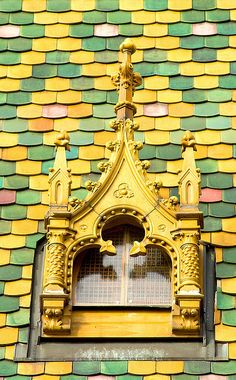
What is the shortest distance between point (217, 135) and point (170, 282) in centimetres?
214

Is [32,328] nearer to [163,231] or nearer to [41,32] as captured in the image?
[163,231]

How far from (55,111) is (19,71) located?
0.68 m

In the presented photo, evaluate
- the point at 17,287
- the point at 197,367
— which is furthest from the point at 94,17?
the point at 197,367

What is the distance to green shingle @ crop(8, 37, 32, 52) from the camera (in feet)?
68.5

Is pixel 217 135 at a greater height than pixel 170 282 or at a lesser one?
greater

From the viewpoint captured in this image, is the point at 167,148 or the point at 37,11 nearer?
the point at 167,148

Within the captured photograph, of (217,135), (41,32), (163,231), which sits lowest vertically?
(163,231)

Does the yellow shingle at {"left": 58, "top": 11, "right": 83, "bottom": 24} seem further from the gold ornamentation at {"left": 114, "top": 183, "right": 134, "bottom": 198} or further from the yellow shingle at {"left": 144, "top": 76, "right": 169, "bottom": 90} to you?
the gold ornamentation at {"left": 114, "top": 183, "right": 134, "bottom": 198}

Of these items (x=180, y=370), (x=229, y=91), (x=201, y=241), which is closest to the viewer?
(x=180, y=370)

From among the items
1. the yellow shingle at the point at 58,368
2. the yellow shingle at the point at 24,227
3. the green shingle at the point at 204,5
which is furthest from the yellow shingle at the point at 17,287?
the green shingle at the point at 204,5

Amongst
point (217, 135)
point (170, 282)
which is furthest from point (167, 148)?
point (170, 282)

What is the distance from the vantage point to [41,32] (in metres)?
21.0

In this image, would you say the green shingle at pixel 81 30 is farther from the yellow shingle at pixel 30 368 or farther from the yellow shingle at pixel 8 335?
the yellow shingle at pixel 30 368

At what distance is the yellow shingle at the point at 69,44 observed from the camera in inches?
819
